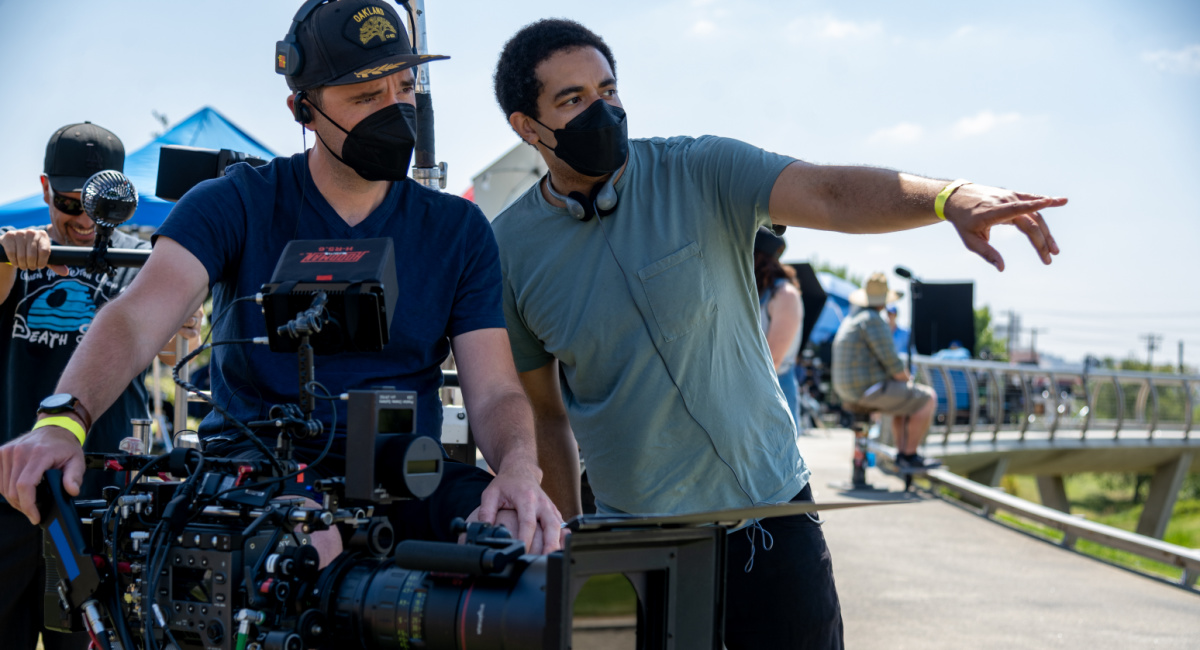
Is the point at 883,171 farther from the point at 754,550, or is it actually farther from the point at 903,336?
the point at 903,336

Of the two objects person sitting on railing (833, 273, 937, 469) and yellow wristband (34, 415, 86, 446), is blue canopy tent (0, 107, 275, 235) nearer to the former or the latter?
yellow wristband (34, 415, 86, 446)

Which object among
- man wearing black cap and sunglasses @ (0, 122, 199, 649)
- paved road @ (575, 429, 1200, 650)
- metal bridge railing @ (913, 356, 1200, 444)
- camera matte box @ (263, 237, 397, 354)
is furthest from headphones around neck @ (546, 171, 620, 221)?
metal bridge railing @ (913, 356, 1200, 444)

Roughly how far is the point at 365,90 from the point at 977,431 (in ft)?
57.9

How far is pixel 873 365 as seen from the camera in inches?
446

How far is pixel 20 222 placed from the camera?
248 inches

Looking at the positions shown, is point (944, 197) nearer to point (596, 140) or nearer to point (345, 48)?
point (596, 140)

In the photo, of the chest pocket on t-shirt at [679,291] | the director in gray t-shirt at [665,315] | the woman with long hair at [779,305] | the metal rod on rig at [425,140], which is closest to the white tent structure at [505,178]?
the woman with long hair at [779,305]

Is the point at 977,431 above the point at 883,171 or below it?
below

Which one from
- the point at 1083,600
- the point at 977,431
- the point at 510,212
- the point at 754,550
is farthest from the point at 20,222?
the point at 977,431

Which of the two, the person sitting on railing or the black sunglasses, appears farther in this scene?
the person sitting on railing

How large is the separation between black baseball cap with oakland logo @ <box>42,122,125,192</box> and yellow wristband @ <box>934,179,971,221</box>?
293 centimetres

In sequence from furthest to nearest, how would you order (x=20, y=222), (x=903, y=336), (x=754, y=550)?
(x=903, y=336), (x=20, y=222), (x=754, y=550)

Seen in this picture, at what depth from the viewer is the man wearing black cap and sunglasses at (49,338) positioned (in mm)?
3471

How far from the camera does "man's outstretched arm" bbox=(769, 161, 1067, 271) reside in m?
1.96
